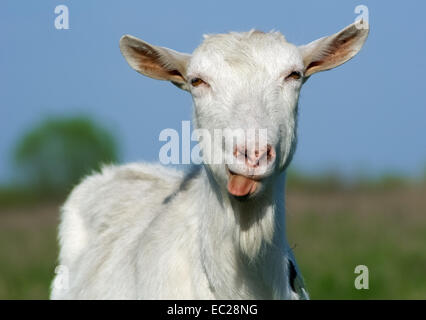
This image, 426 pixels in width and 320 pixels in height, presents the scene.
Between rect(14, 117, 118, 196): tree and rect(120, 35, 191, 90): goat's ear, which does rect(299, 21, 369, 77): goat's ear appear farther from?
rect(14, 117, 118, 196): tree

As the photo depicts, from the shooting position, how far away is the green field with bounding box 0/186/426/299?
1122cm

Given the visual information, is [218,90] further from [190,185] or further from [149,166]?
[149,166]

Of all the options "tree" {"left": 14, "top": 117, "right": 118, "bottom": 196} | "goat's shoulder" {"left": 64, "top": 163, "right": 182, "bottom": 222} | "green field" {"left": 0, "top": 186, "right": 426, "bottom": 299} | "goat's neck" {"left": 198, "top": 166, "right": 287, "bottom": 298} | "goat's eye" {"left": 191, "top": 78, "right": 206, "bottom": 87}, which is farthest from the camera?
"tree" {"left": 14, "top": 117, "right": 118, "bottom": 196}

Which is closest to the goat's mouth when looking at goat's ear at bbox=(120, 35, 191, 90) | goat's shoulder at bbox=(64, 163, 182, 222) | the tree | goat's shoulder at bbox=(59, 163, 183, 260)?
goat's ear at bbox=(120, 35, 191, 90)

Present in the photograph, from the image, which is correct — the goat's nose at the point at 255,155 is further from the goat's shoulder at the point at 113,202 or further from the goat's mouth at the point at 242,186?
the goat's shoulder at the point at 113,202

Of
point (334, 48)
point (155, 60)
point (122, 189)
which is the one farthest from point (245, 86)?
point (122, 189)

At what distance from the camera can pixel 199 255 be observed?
468 cm

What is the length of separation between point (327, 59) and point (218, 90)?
3.11 ft

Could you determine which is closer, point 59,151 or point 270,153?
point 270,153

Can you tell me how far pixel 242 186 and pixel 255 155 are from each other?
0.21 meters

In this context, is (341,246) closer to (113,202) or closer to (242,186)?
(113,202)

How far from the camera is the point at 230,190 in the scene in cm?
401

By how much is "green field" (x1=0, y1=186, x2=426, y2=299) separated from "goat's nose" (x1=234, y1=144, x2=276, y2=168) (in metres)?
4.67
